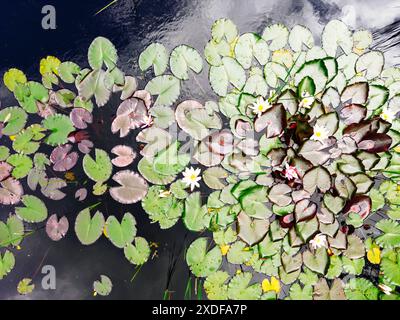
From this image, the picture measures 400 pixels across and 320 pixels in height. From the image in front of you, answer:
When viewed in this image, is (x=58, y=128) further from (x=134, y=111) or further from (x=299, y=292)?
(x=299, y=292)

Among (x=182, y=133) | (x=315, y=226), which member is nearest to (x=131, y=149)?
(x=182, y=133)

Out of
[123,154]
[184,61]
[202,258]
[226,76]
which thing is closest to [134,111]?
[123,154]

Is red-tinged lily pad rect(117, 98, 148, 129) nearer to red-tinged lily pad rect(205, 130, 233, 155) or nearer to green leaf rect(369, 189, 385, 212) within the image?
red-tinged lily pad rect(205, 130, 233, 155)

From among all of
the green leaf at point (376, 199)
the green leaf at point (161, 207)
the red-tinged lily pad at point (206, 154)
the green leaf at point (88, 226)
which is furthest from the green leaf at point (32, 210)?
the green leaf at point (376, 199)

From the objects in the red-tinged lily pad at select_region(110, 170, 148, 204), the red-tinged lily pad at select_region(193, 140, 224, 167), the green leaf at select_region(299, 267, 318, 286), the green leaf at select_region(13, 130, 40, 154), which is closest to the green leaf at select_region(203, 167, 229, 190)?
the red-tinged lily pad at select_region(193, 140, 224, 167)

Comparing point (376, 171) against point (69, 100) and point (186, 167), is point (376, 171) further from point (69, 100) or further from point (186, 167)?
point (69, 100)

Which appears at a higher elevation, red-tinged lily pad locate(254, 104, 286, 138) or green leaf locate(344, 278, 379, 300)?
red-tinged lily pad locate(254, 104, 286, 138)
